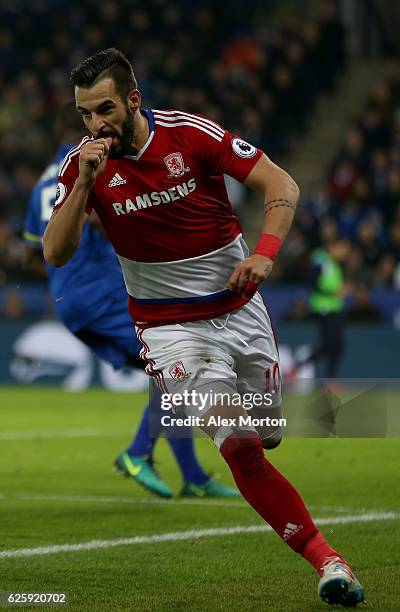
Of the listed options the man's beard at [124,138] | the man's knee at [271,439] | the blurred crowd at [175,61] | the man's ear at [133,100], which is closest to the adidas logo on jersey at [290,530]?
the man's knee at [271,439]

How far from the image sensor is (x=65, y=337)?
16.3 meters

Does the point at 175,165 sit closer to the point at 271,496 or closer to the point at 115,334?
the point at 271,496

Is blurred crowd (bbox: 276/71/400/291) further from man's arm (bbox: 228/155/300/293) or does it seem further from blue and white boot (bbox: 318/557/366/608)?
blue and white boot (bbox: 318/557/366/608)

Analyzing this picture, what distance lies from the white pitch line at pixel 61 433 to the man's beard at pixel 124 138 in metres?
6.60

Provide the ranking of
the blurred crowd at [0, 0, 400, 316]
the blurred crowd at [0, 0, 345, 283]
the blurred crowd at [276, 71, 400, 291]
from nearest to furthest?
1. the blurred crowd at [276, 71, 400, 291]
2. the blurred crowd at [0, 0, 400, 316]
3. the blurred crowd at [0, 0, 345, 283]

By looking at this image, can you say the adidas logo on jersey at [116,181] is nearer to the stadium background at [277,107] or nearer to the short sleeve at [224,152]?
the short sleeve at [224,152]

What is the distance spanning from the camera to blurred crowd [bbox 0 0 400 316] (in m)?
19.1

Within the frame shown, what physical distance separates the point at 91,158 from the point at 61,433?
7.19 meters

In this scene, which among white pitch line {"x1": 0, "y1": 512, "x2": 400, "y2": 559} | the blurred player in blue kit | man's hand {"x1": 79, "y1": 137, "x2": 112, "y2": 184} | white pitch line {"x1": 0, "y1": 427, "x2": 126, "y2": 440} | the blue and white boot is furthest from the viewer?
white pitch line {"x1": 0, "y1": 427, "x2": 126, "y2": 440}

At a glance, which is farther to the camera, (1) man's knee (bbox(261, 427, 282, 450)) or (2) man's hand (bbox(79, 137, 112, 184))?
(1) man's knee (bbox(261, 427, 282, 450))

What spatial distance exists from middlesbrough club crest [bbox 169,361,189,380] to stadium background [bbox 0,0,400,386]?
1134cm

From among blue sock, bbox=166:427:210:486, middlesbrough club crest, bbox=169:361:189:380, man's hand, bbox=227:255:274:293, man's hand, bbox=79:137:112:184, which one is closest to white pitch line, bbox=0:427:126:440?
blue sock, bbox=166:427:210:486

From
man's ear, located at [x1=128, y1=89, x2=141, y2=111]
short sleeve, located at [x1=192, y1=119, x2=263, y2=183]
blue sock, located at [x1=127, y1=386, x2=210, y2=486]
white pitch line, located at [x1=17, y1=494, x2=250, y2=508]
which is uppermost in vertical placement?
man's ear, located at [x1=128, y1=89, x2=141, y2=111]

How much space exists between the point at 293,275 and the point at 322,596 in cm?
1325
